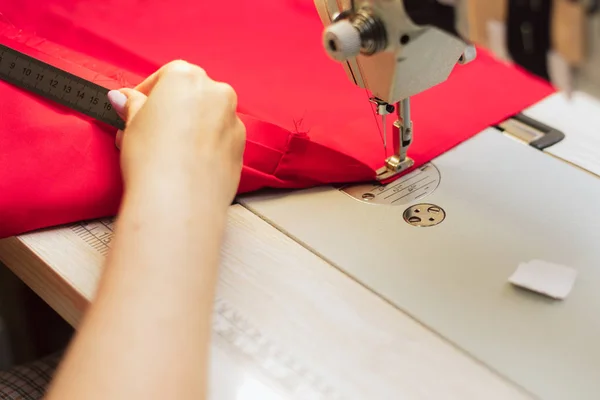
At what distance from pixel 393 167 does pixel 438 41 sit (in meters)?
0.22

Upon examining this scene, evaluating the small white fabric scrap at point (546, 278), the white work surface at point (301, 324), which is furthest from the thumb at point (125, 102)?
the small white fabric scrap at point (546, 278)

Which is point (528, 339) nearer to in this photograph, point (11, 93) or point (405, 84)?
point (405, 84)

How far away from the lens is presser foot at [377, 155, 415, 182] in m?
0.98

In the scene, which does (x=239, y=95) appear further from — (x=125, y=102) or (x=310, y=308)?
(x=310, y=308)

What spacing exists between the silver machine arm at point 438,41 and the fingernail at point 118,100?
281 mm

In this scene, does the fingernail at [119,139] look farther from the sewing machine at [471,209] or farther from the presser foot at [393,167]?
the presser foot at [393,167]

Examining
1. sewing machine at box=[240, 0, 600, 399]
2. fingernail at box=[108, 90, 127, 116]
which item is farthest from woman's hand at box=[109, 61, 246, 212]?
sewing machine at box=[240, 0, 600, 399]

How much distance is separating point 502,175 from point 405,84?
235 mm

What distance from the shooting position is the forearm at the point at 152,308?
0.59 m

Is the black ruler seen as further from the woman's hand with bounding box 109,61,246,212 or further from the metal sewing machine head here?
the metal sewing machine head

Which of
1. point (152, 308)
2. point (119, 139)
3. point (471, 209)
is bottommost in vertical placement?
point (152, 308)

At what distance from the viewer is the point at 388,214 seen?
3.00 ft

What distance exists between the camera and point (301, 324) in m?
0.75

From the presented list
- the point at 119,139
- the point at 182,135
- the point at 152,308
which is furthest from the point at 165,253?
the point at 119,139
